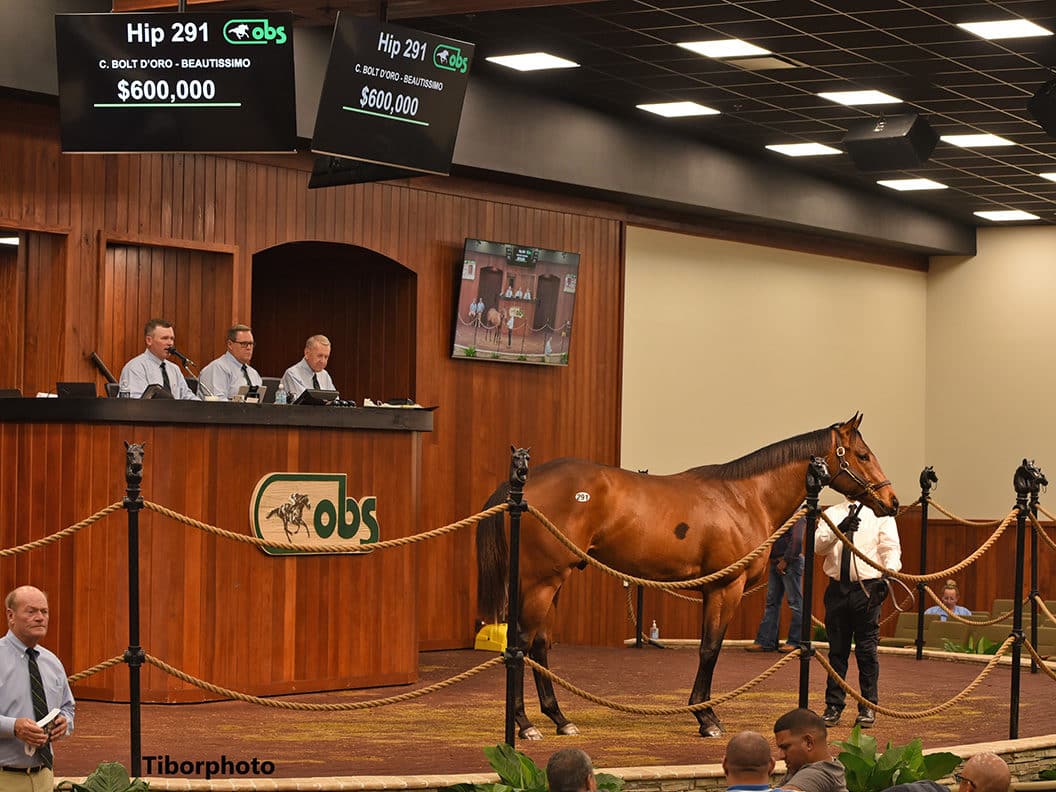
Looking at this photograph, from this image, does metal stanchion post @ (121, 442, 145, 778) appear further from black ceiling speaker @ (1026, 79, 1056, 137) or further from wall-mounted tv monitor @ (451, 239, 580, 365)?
black ceiling speaker @ (1026, 79, 1056, 137)

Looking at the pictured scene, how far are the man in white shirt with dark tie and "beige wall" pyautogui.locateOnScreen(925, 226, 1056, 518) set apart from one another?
33.7 feet

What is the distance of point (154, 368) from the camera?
10.2 meters

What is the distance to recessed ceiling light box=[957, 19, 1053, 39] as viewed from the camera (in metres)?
11.3

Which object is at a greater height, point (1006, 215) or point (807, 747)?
point (1006, 215)

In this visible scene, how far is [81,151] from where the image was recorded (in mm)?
9156

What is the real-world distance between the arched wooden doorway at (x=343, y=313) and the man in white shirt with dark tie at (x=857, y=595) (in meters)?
5.32

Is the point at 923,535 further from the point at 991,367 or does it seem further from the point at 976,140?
the point at 991,367

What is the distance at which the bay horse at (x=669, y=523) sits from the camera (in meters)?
8.54

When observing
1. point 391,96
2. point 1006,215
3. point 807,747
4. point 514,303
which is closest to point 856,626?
point 807,747

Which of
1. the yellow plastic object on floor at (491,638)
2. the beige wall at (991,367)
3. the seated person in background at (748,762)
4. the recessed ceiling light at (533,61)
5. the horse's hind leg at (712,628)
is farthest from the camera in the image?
the beige wall at (991,367)

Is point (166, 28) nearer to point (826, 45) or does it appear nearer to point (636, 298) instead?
point (826, 45)

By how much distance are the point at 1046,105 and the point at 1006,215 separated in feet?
24.7

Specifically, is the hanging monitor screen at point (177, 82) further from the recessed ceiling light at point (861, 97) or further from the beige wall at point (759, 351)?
the beige wall at point (759, 351)

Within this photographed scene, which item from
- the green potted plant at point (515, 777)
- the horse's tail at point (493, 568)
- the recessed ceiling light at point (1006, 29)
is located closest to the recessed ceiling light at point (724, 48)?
the recessed ceiling light at point (1006, 29)
